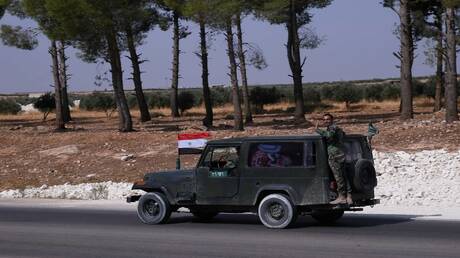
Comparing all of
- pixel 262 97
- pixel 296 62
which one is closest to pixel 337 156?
pixel 296 62

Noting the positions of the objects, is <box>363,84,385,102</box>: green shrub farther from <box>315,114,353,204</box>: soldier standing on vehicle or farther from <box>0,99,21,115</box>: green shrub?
<box>315,114,353,204</box>: soldier standing on vehicle

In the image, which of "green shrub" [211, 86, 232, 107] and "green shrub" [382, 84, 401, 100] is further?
"green shrub" [211, 86, 232, 107]

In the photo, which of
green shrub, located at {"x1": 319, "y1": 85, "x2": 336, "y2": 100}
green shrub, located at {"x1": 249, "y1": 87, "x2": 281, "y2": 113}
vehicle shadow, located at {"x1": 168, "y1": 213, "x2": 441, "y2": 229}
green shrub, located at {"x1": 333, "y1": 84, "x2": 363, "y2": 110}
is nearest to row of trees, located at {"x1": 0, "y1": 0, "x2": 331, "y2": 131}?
vehicle shadow, located at {"x1": 168, "y1": 213, "x2": 441, "y2": 229}

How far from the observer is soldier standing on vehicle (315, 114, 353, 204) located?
47.5 feet

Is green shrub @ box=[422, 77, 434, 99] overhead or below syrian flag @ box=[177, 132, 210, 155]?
overhead

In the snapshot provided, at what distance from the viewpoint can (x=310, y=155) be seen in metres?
14.7

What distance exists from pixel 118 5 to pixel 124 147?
6449mm

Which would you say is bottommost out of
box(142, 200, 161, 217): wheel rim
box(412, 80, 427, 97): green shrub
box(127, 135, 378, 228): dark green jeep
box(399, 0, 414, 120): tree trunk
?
box(142, 200, 161, 217): wheel rim

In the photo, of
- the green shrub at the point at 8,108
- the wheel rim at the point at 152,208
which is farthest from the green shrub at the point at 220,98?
the wheel rim at the point at 152,208

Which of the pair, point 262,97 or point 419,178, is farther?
point 262,97

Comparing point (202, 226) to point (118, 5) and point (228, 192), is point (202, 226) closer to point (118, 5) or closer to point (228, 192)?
point (228, 192)

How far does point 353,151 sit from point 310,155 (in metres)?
1.01

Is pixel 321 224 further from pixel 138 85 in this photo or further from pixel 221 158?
pixel 138 85

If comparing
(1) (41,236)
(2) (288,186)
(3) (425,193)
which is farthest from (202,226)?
(3) (425,193)
